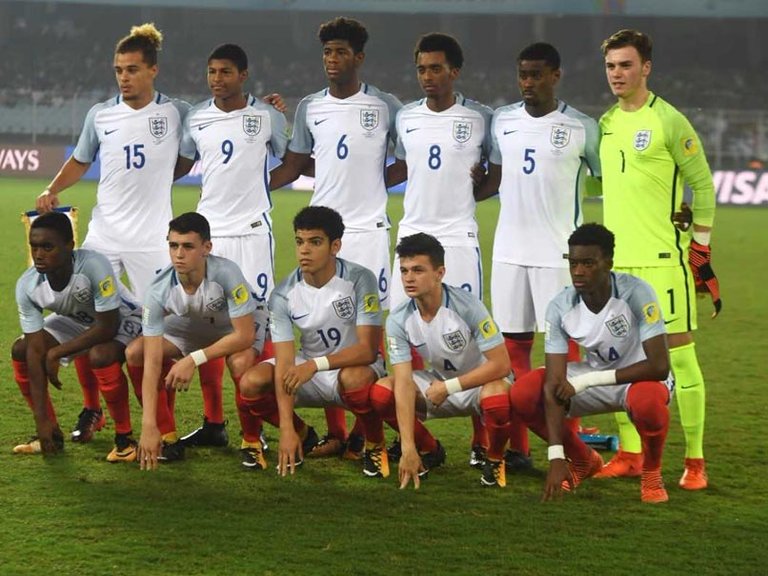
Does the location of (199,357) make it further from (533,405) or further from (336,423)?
(533,405)

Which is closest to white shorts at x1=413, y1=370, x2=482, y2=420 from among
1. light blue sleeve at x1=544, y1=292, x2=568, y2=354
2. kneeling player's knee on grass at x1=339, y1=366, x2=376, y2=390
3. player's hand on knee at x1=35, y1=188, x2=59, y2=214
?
kneeling player's knee on grass at x1=339, y1=366, x2=376, y2=390

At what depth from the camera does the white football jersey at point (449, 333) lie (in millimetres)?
5410

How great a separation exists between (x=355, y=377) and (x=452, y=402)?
43 centimetres

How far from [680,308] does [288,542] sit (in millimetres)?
2029

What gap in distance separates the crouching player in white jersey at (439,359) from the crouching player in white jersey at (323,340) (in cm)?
12

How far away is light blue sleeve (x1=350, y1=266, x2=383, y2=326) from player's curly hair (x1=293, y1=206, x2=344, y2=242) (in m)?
0.22

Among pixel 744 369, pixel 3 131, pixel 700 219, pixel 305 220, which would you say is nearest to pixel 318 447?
pixel 305 220

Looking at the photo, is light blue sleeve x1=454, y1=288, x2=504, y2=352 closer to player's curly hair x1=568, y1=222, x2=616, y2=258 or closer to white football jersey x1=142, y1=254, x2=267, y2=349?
player's curly hair x1=568, y1=222, x2=616, y2=258

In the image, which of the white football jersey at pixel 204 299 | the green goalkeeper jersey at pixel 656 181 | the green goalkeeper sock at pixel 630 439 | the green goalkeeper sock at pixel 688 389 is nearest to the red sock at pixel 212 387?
the white football jersey at pixel 204 299

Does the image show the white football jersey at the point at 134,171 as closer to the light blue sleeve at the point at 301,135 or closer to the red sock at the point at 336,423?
the light blue sleeve at the point at 301,135

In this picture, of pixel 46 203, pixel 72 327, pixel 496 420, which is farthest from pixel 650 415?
pixel 46 203

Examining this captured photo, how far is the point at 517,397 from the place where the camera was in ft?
17.3

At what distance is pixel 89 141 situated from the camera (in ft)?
21.4

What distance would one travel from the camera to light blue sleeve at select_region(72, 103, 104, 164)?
648 centimetres
